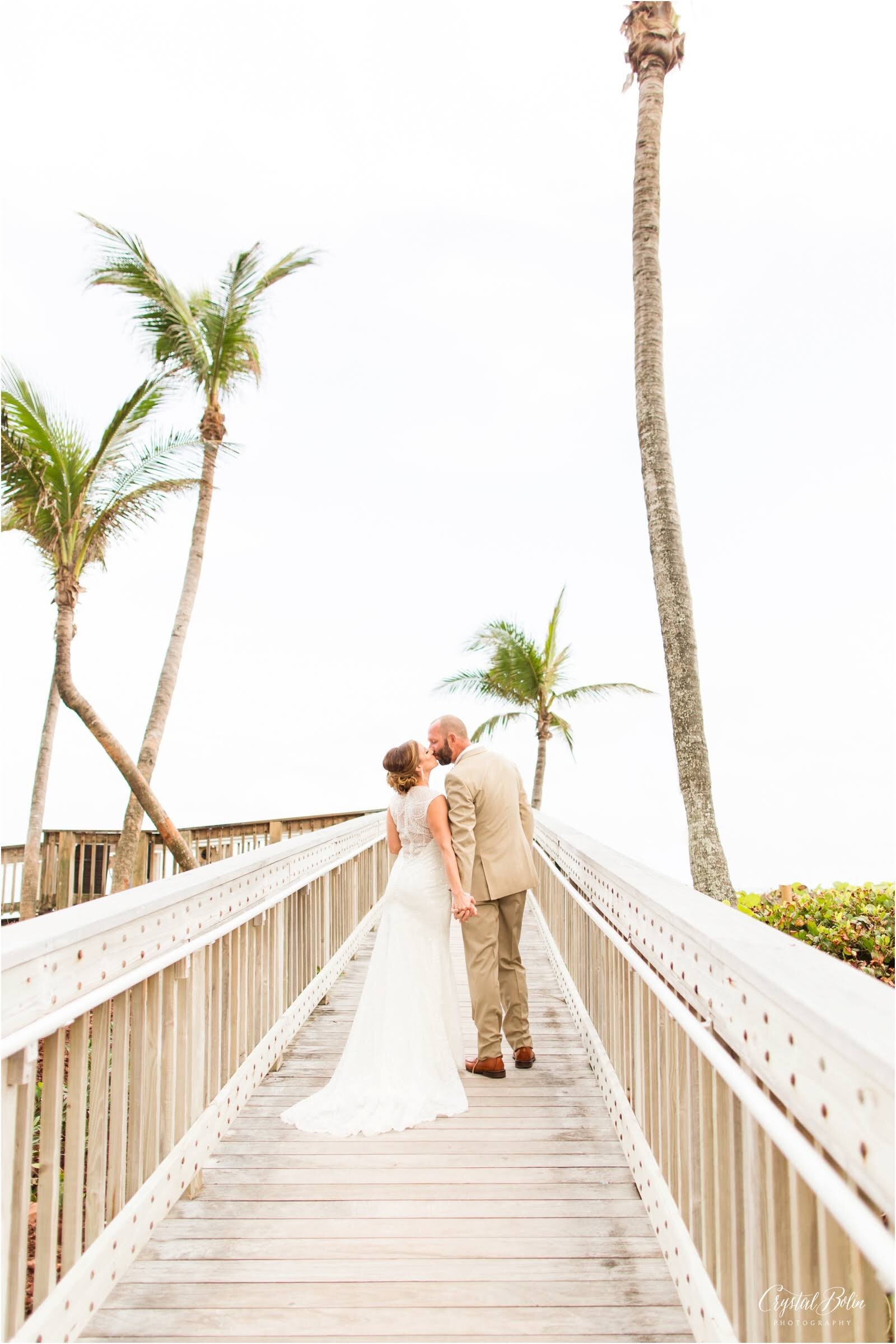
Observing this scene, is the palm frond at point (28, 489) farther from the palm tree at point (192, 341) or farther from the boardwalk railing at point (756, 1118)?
the boardwalk railing at point (756, 1118)

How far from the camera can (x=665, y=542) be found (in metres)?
9.13

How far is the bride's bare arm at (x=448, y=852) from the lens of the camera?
4.69 metres

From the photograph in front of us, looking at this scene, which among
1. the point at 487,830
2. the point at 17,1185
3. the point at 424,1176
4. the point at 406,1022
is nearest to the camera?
the point at 17,1185

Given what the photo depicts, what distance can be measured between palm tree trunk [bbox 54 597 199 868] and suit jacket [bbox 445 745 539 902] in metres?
7.99

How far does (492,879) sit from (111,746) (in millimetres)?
8559

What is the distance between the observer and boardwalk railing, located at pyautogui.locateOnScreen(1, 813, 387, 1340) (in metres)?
2.19

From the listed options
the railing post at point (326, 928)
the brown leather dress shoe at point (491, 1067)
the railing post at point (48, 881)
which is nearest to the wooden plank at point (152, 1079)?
the brown leather dress shoe at point (491, 1067)

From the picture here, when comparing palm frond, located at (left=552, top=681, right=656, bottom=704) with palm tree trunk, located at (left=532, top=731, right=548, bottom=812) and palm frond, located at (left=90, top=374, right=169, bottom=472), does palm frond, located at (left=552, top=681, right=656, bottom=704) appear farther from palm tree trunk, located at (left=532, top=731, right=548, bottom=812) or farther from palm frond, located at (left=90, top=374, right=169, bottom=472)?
palm frond, located at (left=90, top=374, right=169, bottom=472)

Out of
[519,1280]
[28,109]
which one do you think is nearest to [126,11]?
[28,109]

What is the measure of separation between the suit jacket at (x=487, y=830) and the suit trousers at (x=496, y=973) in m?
0.10

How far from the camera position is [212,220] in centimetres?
1473

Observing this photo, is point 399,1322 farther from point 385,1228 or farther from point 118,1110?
point 118,1110

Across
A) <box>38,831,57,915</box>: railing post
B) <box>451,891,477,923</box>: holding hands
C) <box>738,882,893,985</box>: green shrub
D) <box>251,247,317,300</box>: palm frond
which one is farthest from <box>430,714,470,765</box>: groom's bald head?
<box>38,831,57,915</box>: railing post

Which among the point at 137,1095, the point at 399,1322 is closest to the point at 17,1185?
the point at 137,1095
